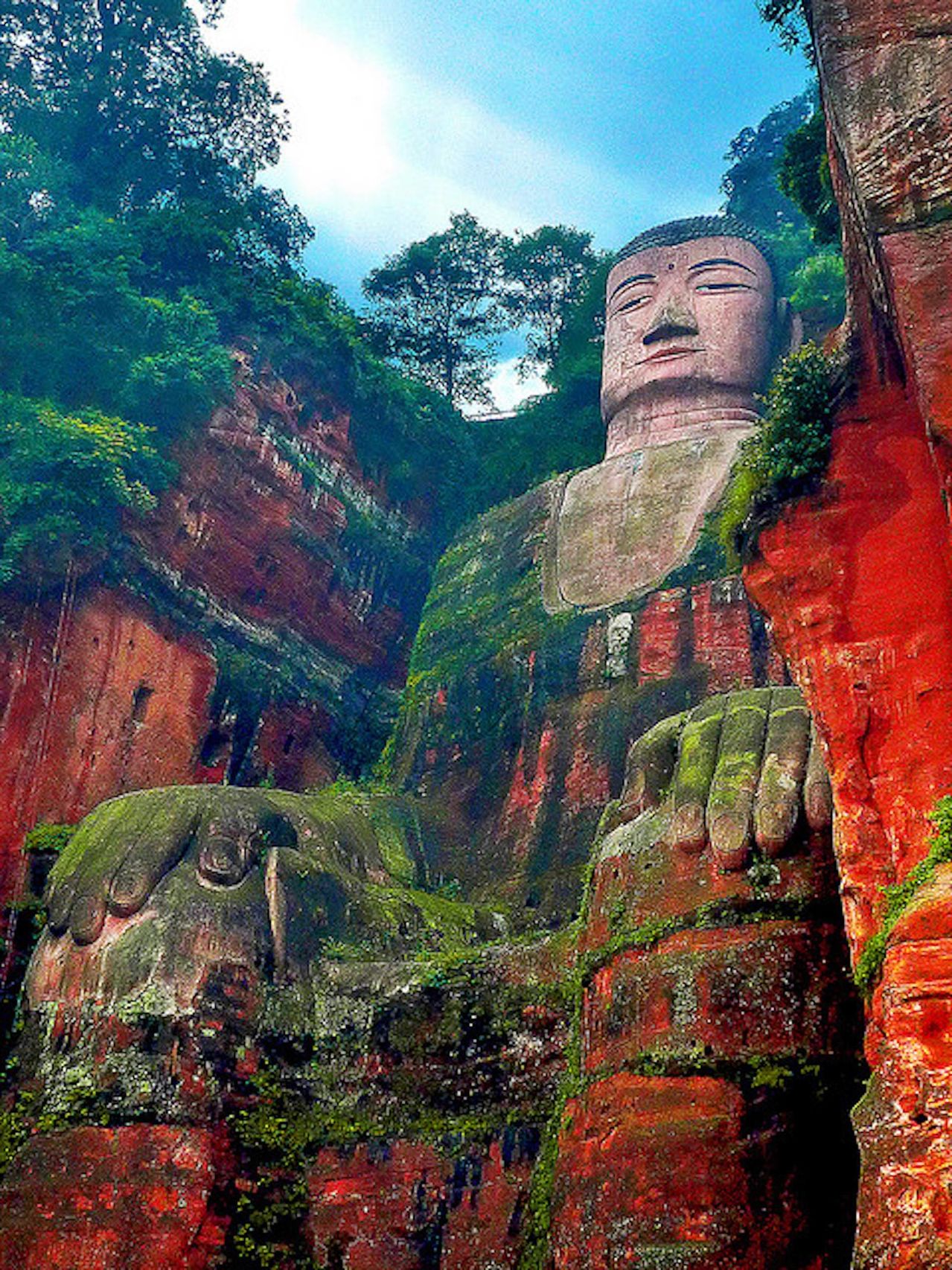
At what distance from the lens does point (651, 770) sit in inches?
408

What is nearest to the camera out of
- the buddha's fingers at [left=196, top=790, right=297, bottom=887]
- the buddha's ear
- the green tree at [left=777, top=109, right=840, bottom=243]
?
the buddha's fingers at [left=196, top=790, right=297, bottom=887]

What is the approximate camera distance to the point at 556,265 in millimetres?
25453

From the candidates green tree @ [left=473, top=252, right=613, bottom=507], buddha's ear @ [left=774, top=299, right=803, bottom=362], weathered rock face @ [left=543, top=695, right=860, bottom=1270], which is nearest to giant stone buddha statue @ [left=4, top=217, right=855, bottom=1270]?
weathered rock face @ [left=543, top=695, right=860, bottom=1270]

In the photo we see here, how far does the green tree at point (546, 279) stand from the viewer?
2531cm

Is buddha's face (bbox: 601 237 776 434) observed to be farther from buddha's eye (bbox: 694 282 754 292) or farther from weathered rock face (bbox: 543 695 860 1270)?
weathered rock face (bbox: 543 695 860 1270)

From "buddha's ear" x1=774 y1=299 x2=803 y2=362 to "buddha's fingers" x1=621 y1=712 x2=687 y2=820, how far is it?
10435 millimetres

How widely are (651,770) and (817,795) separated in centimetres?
166

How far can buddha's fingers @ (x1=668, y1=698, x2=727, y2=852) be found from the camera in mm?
9352

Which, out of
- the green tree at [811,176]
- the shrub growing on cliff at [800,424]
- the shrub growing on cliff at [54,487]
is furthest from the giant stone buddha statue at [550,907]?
the green tree at [811,176]

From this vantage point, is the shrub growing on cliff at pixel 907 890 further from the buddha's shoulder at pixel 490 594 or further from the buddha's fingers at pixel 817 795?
the buddha's shoulder at pixel 490 594

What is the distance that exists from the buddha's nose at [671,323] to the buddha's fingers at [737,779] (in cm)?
961

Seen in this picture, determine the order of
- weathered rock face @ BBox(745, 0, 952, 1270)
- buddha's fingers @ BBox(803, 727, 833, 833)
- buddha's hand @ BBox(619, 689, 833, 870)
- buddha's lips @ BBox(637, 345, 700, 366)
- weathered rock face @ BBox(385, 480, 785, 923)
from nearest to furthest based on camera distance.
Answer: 1. weathered rock face @ BBox(745, 0, 952, 1270)
2. buddha's fingers @ BBox(803, 727, 833, 833)
3. buddha's hand @ BBox(619, 689, 833, 870)
4. weathered rock face @ BBox(385, 480, 785, 923)
5. buddha's lips @ BBox(637, 345, 700, 366)

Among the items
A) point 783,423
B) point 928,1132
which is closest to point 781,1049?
point 928,1132

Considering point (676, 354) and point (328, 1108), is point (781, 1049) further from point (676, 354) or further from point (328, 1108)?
point (676, 354)
